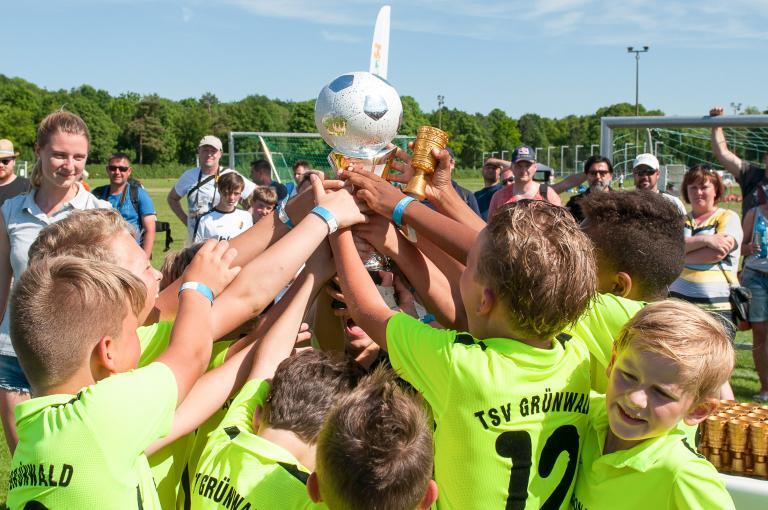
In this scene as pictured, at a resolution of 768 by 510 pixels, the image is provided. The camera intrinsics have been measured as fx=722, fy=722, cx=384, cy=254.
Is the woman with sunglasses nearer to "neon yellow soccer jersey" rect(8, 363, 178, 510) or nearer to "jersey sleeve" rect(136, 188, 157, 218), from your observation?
"neon yellow soccer jersey" rect(8, 363, 178, 510)

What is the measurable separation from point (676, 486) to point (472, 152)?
3600 inches

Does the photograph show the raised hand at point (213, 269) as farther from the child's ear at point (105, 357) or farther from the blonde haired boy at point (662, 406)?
the blonde haired boy at point (662, 406)

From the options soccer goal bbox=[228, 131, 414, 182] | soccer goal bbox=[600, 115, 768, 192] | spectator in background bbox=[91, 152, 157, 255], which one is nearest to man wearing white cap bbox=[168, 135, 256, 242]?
spectator in background bbox=[91, 152, 157, 255]

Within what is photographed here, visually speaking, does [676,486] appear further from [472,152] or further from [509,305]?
[472,152]

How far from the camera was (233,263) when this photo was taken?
2.62 metres

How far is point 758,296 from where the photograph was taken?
6922 mm

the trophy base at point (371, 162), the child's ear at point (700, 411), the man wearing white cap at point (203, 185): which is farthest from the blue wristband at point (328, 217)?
the man wearing white cap at point (203, 185)

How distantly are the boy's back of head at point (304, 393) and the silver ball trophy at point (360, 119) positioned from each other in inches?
30.2

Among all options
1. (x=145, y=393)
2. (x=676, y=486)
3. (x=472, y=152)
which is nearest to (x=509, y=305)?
(x=676, y=486)

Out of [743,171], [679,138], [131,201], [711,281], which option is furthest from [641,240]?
[679,138]

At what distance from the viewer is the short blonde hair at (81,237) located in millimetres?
2289

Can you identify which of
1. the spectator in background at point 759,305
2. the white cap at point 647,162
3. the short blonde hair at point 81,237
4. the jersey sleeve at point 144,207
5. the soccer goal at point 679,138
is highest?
the soccer goal at point 679,138

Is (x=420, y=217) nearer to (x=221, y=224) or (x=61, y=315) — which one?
(x=61, y=315)

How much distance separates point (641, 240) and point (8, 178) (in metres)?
6.73
